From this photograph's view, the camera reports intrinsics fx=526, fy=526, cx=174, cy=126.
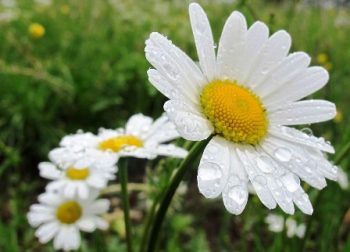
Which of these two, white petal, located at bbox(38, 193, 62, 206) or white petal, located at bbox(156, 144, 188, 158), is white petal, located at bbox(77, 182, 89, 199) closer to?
white petal, located at bbox(38, 193, 62, 206)

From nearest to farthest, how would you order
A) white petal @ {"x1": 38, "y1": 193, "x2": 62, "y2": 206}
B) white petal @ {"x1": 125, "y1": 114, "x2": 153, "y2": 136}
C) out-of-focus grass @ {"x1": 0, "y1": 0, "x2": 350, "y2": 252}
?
1. white petal @ {"x1": 125, "y1": 114, "x2": 153, "y2": 136}
2. white petal @ {"x1": 38, "y1": 193, "x2": 62, "y2": 206}
3. out-of-focus grass @ {"x1": 0, "y1": 0, "x2": 350, "y2": 252}

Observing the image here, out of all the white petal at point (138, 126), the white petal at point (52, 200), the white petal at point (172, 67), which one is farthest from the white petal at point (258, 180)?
the white petal at point (52, 200)

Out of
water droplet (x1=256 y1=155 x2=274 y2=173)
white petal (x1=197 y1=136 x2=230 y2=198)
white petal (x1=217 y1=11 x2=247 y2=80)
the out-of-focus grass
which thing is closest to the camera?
white petal (x1=197 y1=136 x2=230 y2=198)

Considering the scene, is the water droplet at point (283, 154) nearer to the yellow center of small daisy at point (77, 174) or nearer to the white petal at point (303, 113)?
the white petal at point (303, 113)

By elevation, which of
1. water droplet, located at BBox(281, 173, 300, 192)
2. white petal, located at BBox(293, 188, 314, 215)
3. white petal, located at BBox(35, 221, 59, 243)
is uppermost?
white petal, located at BBox(35, 221, 59, 243)

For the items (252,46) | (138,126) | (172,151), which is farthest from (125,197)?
(252,46)

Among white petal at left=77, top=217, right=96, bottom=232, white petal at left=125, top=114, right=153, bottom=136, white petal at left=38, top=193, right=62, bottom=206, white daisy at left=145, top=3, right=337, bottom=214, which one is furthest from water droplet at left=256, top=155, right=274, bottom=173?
white petal at left=38, top=193, right=62, bottom=206

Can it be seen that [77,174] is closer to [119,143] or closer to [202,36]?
[119,143]
